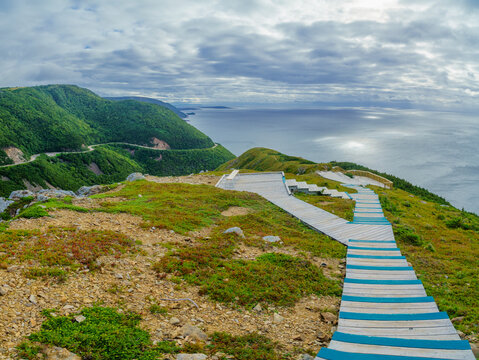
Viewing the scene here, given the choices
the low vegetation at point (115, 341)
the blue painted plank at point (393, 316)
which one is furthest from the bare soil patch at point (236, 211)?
the low vegetation at point (115, 341)

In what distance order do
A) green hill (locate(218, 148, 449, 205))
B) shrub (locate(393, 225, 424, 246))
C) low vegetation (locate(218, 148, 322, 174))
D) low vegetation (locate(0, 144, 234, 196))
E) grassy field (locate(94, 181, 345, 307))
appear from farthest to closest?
1. low vegetation (locate(0, 144, 234, 196))
2. low vegetation (locate(218, 148, 322, 174))
3. green hill (locate(218, 148, 449, 205))
4. shrub (locate(393, 225, 424, 246))
5. grassy field (locate(94, 181, 345, 307))

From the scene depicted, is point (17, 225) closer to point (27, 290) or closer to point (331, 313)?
point (27, 290)

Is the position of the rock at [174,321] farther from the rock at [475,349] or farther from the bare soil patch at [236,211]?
the bare soil patch at [236,211]

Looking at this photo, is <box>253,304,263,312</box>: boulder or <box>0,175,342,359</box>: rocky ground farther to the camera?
<box>253,304,263,312</box>: boulder

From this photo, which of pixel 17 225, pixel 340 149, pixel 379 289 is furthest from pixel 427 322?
pixel 340 149

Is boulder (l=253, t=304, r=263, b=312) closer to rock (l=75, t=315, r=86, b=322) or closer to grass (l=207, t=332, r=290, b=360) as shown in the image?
grass (l=207, t=332, r=290, b=360)

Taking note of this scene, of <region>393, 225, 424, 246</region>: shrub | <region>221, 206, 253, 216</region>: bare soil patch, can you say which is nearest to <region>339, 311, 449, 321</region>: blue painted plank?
<region>393, 225, 424, 246</region>: shrub

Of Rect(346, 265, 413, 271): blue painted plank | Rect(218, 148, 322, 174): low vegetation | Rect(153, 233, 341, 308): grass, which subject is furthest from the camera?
Rect(218, 148, 322, 174): low vegetation
